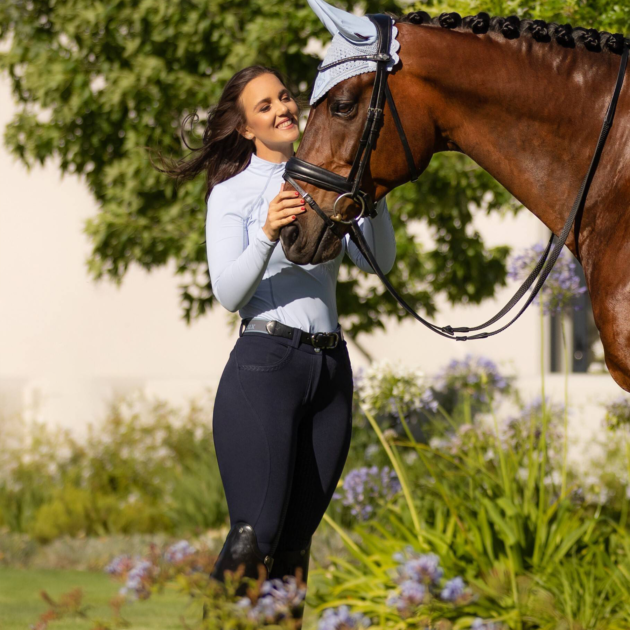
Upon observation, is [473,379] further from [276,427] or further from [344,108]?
[344,108]

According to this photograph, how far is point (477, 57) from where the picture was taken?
2.54 metres

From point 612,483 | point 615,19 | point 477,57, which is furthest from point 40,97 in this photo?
point 612,483

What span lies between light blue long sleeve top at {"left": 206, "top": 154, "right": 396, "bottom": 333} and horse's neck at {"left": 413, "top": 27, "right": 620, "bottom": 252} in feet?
1.31

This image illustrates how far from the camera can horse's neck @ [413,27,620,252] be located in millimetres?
2523

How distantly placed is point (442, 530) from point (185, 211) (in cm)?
325

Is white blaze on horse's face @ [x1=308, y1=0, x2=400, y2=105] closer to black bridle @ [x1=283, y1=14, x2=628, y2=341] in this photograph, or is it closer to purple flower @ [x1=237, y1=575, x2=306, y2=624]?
black bridle @ [x1=283, y1=14, x2=628, y2=341]

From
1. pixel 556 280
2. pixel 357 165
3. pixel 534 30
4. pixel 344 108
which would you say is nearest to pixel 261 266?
pixel 357 165

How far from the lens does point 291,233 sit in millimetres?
2418

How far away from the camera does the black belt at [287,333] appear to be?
2.66m

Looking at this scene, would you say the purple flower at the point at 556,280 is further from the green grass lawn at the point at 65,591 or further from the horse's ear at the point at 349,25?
the green grass lawn at the point at 65,591

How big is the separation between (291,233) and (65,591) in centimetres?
372

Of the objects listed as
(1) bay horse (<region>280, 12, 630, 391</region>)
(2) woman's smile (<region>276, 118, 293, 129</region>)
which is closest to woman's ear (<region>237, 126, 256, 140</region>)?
(2) woman's smile (<region>276, 118, 293, 129</region>)

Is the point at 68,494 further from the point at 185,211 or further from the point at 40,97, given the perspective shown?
the point at 40,97

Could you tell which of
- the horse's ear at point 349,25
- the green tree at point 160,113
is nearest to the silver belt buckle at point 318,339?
the horse's ear at point 349,25
